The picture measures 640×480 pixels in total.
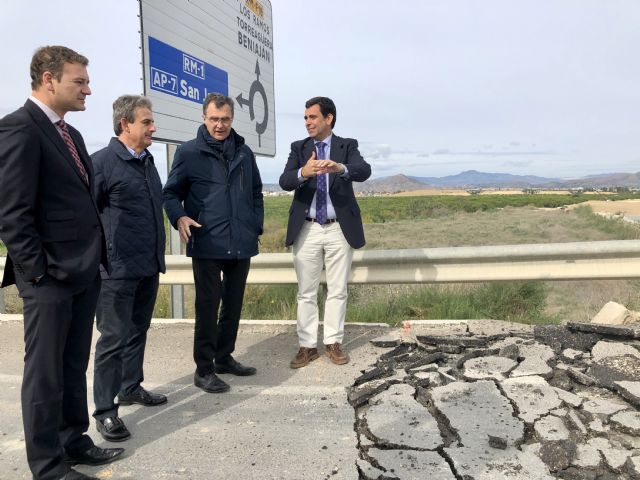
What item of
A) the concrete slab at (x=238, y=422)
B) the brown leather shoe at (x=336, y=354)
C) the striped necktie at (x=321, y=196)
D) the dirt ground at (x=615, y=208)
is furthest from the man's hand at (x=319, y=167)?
the dirt ground at (x=615, y=208)

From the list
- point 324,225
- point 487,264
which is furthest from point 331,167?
point 487,264

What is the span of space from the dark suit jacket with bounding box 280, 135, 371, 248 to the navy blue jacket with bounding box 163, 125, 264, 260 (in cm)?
50

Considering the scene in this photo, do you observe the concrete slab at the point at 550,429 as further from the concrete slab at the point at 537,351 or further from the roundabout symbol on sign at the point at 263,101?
the roundabout symbol on sign at the point at 263,101

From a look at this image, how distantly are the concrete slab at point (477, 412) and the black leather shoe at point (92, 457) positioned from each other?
1.87 m

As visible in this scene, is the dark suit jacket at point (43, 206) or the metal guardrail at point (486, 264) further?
the metal guardrail at point (486, 264)

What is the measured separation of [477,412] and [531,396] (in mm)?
426

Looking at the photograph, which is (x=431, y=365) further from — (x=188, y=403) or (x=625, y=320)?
(x=625, y=320)

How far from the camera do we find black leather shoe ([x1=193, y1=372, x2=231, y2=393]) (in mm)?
3750

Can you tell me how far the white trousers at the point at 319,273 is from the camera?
431 cm

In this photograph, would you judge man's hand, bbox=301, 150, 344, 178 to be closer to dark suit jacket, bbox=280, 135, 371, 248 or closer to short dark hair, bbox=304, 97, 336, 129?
dark suit jacket, bbox=280, 135, 371, 248

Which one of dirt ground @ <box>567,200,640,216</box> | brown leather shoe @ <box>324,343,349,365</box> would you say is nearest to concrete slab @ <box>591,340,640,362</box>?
brown leather shoe @ <box>324,343,349,365</box>

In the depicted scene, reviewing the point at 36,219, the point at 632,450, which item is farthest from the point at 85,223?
the point at 632,450

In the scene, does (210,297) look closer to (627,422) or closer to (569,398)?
(569,398)

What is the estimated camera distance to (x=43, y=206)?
250cm
